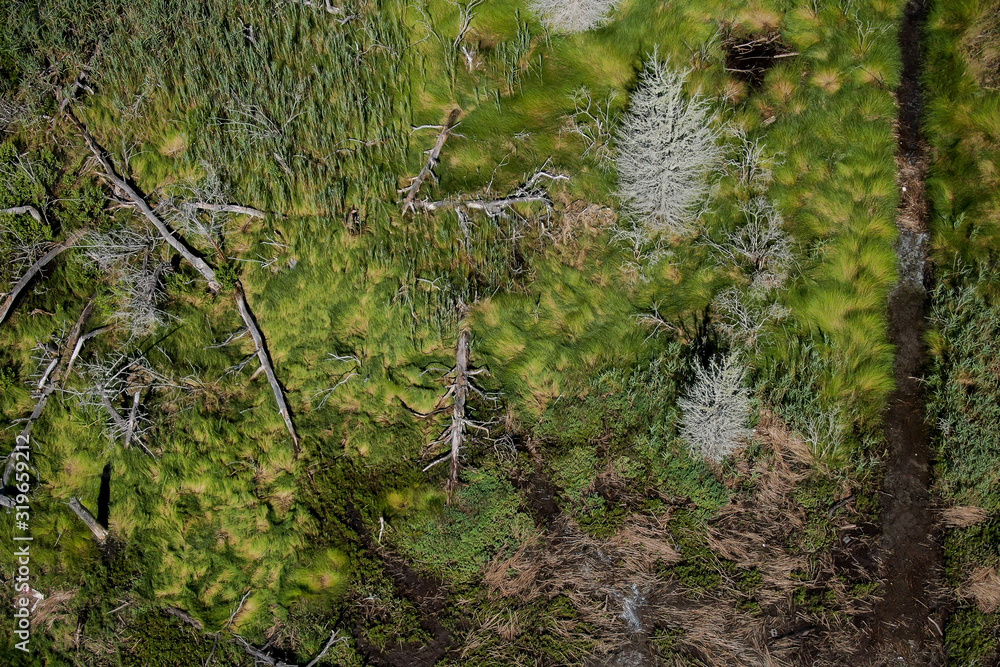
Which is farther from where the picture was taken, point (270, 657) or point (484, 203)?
point (484, 203)

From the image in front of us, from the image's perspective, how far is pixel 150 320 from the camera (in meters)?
4.52

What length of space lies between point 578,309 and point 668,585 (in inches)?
87.1

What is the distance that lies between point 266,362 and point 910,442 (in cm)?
506

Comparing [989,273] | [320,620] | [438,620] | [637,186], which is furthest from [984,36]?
[320,620]

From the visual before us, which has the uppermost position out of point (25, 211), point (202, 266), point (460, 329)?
point (25, 211)

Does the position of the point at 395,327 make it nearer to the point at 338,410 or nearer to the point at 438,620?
the point at 338,410

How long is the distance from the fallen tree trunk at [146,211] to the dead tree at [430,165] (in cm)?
164

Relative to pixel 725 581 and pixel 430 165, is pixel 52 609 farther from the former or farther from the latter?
pixel 725 581

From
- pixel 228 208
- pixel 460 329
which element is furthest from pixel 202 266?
pixel 460 329

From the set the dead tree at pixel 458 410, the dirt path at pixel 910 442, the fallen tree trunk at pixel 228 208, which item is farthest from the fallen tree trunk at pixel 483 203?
the dirt path at pixel 910 442

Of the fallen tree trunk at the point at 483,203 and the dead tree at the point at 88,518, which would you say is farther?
the fallen tree trunk at the point at 483,203

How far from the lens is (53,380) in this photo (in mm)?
4551

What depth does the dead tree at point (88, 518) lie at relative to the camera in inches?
174

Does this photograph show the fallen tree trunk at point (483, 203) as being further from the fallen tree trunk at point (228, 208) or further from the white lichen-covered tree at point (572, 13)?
the white lichen-covered tree at point (572, 13)
